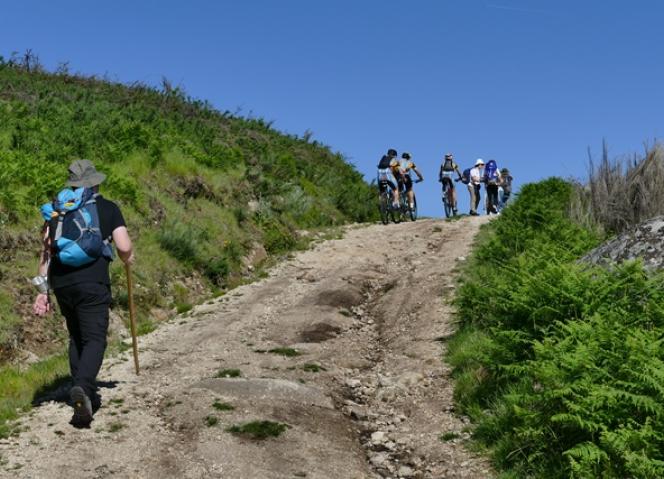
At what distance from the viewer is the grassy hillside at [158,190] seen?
12453 millimetres

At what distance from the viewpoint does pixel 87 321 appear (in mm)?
7352

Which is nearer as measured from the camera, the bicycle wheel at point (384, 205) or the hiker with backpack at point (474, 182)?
the bicycle wheel at point (384, 205)

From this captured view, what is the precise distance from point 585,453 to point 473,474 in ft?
4.11

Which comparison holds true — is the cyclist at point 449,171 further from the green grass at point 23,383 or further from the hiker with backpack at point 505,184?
the green grass at point 23,383

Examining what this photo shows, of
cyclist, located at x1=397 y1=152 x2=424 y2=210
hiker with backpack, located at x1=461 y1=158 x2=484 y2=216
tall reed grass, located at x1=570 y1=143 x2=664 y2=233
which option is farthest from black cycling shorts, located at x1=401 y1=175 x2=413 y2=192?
tall reed grass, located at x1=570 y1=143 x2=664 y2=233

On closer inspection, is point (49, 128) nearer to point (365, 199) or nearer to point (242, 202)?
point (242, 202)

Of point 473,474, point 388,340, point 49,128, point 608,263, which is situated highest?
point 49,128

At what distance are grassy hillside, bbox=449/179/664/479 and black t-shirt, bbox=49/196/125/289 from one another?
4.10 m

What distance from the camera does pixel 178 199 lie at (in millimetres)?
17766

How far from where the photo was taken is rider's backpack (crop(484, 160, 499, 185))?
2403 cm

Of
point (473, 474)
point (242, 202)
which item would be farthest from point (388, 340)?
point (242, 202)

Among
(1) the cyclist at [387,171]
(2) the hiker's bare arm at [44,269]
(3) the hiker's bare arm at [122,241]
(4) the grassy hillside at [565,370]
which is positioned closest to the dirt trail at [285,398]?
(4) the grassy hillside at [565,370]

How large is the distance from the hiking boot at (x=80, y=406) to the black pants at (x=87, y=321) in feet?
0.37

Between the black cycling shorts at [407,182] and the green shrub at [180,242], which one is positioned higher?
the black cycling shorts at [407,182]
